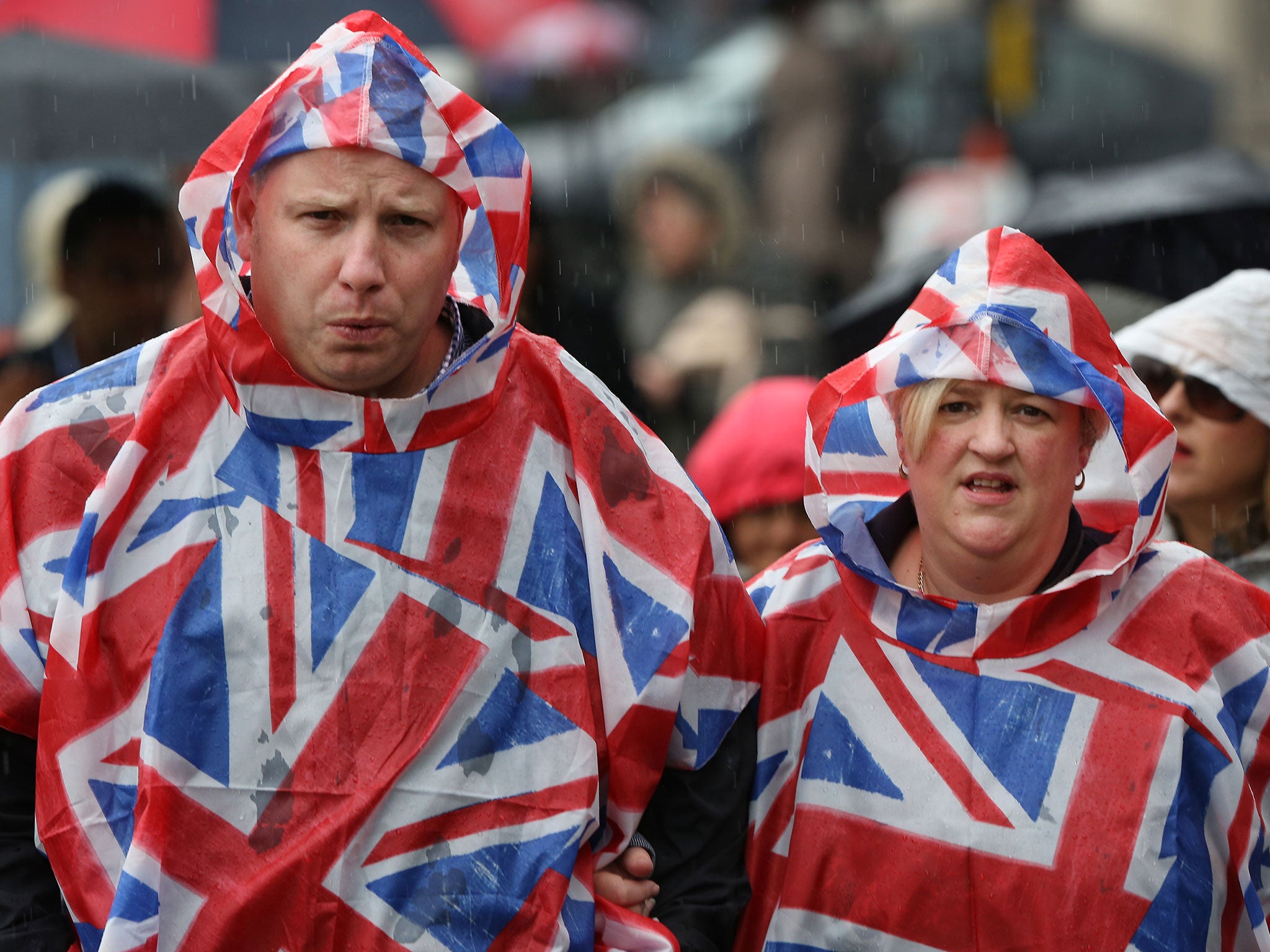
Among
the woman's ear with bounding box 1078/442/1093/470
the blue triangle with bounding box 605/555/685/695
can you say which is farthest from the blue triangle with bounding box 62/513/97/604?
the woman's ear with bounding box 1078/442/1093/470

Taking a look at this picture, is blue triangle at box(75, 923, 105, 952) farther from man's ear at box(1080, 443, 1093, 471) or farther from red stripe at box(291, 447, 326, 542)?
man's ear at box(1080, 443, 1093, 471)

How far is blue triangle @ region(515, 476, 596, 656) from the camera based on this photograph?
2.84 m

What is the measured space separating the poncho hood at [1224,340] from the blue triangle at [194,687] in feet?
7.21

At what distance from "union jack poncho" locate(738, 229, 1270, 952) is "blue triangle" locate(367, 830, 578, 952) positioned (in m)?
0.51

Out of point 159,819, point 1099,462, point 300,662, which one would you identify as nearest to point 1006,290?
point 1099,462

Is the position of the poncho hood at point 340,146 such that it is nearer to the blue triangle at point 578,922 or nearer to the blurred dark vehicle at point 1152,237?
the blue triangle at point 578,922

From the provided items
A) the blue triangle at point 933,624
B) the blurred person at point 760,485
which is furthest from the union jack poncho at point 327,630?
the blurred person at point 760,485

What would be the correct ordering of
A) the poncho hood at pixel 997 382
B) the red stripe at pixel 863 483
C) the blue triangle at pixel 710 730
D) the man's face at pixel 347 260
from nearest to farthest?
the man's face at pixel 347 260 → the blue triangle at pixel 710 730 → the poncho hood at pixel 997 382 → the red stripe at pixel 863 483

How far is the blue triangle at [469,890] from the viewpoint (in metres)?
2.71

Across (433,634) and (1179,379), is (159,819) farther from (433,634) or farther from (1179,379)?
(1179,379)

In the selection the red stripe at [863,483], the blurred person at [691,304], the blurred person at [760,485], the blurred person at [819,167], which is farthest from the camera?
the blurred person at [819,167]

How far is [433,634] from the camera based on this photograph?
109 inches

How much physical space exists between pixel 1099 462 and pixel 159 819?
171cm

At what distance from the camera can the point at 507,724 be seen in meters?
2.79
